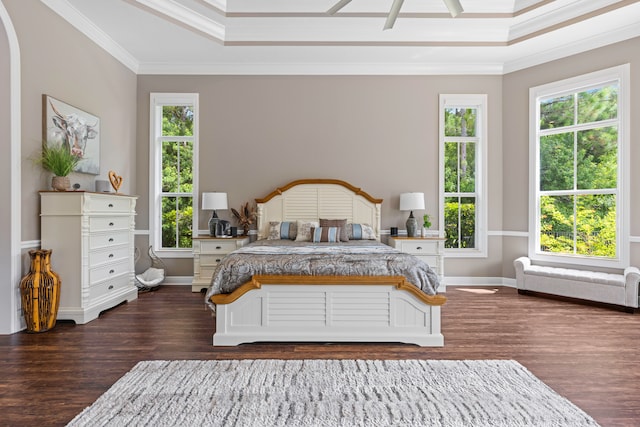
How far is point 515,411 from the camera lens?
2.09m

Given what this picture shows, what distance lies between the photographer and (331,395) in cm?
226

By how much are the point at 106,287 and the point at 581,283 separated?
548cm

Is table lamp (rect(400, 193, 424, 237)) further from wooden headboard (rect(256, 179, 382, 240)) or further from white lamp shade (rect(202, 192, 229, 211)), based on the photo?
white lamp shade (rect(202, 192, 229, 211))

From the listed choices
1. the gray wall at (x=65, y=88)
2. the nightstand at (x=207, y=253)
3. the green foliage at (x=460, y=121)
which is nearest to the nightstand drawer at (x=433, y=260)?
the green foliage at (x=460, y=121)

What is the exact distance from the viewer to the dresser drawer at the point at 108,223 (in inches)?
150

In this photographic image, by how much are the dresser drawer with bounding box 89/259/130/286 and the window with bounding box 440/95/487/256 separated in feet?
14.5

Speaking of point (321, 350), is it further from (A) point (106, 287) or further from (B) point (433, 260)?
(B) point (433, 260)

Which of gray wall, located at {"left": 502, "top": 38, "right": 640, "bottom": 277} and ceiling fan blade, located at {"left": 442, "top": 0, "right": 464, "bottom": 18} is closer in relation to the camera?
ceiling fan blade, located at {"left": 442, "top": 0, "right": 464, "bottom": 18}

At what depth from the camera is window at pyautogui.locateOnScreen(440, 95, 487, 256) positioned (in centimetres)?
575

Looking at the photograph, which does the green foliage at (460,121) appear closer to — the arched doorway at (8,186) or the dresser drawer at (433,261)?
the dresser drawer at (433,261)

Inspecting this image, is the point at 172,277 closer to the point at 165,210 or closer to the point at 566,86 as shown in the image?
the point at 165,210

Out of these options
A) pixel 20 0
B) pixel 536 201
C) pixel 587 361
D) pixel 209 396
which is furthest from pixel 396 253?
pixel 20 0

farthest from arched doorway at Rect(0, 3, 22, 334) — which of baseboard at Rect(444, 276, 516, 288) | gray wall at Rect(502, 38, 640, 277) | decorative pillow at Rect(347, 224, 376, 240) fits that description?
gray wall at Rect(502, 38, 640, 277)

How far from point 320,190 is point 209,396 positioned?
3670 mm
